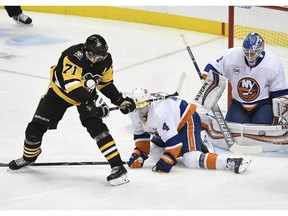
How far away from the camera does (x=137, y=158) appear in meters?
4.51

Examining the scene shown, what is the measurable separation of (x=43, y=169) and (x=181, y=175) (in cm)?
72

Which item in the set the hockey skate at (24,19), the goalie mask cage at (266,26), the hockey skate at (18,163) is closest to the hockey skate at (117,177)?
the hockey skate at (18,163)

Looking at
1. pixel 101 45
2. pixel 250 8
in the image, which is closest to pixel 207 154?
pixel 101 45

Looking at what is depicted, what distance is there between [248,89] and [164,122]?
695mm

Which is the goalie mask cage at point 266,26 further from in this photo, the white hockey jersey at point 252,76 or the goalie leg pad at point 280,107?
the goalie leg pad at point 280,107

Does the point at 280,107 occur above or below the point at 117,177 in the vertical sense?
above

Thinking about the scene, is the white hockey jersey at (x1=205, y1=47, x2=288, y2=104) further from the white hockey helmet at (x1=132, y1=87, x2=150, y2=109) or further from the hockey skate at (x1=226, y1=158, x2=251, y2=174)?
the white hockey helmet at (x1=132, y1=87, x2=150, y2=109)

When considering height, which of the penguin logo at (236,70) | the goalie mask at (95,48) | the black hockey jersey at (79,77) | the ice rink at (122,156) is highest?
the goalie mask at (95,48)

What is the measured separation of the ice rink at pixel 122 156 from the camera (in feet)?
13.3

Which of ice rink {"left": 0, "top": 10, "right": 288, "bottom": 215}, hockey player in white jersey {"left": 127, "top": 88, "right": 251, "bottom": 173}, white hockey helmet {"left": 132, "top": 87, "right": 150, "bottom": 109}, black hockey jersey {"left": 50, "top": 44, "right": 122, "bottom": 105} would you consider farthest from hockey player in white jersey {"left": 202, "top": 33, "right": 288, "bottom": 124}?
black hockey jersey {"left": 50, "top": 44, "right": 122, "bottom": 105}

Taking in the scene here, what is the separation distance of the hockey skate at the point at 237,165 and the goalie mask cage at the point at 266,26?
1275 mm

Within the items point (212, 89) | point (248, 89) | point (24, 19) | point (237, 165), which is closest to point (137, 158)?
point (237, 165)

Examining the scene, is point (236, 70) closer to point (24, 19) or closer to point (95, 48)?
point (95, 48)
